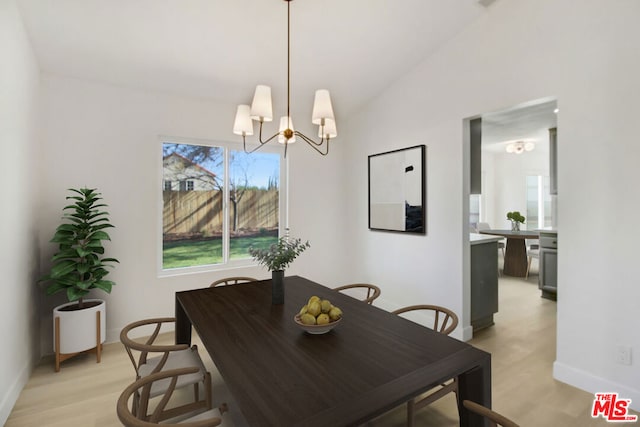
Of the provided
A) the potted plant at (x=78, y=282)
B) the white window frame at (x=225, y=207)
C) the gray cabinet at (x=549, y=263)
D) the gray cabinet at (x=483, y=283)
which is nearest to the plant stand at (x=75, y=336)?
the potted plant at (x=78, y=282)

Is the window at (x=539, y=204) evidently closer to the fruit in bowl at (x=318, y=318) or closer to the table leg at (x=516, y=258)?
the table leg at (x=516, y=258)

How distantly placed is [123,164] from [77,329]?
153cm

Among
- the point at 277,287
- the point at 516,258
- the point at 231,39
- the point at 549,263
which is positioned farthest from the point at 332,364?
the point at 516,258

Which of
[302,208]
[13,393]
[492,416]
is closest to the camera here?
[492,416]

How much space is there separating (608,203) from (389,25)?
2.20 metres

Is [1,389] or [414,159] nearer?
[1,389]

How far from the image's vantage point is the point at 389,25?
287 centimetres

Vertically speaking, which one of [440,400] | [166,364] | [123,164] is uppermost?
[123,164]

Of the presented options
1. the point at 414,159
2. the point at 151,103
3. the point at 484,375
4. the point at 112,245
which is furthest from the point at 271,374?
the point at 151,103

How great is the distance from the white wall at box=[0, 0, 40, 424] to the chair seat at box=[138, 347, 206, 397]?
97 cm

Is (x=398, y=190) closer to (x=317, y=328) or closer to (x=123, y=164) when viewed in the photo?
(x=317, y=328)

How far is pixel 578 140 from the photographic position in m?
2.32

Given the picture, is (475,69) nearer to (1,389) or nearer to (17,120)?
(17,120)

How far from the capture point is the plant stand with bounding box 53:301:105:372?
260 cm
